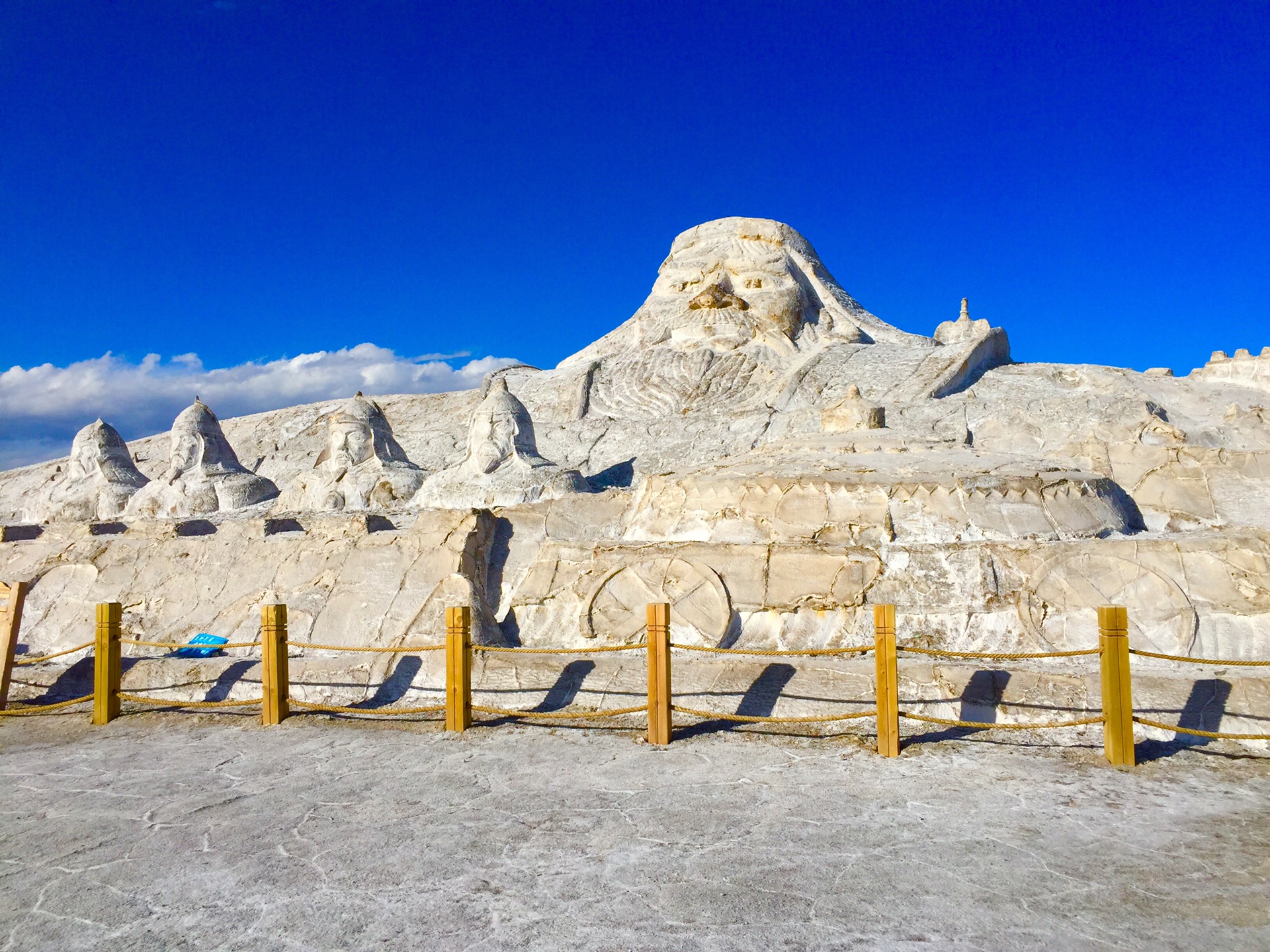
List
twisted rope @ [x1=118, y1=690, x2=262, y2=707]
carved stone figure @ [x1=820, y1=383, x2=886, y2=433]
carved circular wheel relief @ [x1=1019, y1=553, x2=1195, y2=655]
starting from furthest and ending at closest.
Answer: carved stone figure @ [x1=820, y1=383, x2=886, y2=433] < twisted rope @ [x1=118, y1=690, x2=262, y2=707] < carved circular wheel relief @ [x1=1019, y1=553, x2=1195, y2=655]

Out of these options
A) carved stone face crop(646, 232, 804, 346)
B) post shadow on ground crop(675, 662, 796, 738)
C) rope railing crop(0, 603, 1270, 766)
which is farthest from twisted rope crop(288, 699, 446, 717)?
carved stone face crop(646, 232, 804, 346)

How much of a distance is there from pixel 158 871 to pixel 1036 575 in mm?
4046

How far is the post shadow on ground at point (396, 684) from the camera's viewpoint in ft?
16.1

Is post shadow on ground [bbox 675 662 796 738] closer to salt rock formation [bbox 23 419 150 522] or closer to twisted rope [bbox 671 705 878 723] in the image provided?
twisted rope [bbox 671 705 878 723]

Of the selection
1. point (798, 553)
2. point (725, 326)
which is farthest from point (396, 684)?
point (725, 326)

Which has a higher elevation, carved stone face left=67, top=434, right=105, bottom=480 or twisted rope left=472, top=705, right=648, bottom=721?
carved stone face left=67, top=434, right=105, bottom=480

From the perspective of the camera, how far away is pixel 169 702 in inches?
201

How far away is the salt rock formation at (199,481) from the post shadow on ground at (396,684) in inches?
373

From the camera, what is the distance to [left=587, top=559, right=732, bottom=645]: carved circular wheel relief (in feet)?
16.3

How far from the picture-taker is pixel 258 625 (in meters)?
5.93

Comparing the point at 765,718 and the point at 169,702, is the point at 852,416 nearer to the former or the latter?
the point at 765,718

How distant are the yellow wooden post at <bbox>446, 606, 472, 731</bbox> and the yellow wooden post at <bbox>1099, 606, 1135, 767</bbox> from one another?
2.76 metres

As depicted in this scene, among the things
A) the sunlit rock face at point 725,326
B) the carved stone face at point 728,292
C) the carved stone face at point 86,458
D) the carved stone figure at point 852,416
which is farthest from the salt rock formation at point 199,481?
the carved stone face at point 728,292

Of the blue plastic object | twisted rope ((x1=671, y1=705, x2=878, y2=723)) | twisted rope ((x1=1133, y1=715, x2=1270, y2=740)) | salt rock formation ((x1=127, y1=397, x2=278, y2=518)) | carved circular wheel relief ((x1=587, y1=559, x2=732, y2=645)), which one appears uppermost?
salt rock formation ((x1=127, y1=397, x2=278, y2=518))
